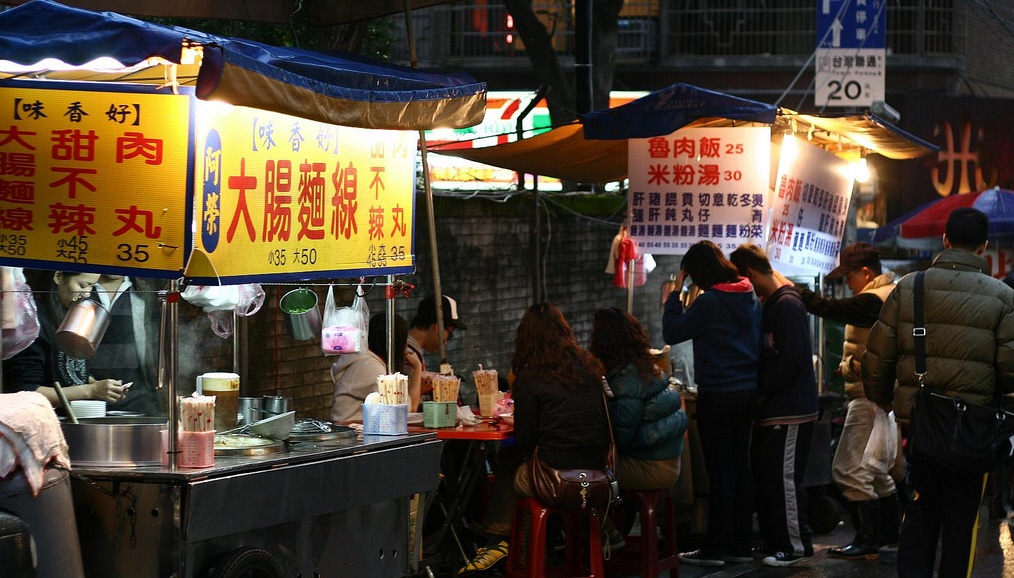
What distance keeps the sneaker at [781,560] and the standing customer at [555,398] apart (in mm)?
2079

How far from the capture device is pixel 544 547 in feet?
24.5

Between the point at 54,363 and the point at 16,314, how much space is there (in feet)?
3.01

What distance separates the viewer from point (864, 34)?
1680cm

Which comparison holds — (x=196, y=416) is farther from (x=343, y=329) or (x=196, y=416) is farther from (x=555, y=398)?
(x=555, y=398)

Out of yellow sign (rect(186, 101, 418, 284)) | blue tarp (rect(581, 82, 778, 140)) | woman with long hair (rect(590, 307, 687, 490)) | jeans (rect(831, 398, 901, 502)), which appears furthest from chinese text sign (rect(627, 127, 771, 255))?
yellow sign (rect(186, 101, 418, 284))

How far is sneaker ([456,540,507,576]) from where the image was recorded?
821cm

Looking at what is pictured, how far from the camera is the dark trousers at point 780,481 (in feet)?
29.4

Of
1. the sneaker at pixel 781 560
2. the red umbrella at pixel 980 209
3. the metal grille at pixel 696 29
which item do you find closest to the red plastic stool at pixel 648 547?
the sneaker at pixel 781 560

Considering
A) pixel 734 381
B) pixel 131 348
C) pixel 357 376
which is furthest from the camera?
pixel 734 381

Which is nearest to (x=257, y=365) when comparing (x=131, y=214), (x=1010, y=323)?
(x=131, y=214)

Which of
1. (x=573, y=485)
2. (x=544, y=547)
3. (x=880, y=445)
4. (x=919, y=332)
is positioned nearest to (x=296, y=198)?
(x=573, y=485)

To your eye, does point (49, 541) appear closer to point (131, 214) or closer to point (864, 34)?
point (131, 214)

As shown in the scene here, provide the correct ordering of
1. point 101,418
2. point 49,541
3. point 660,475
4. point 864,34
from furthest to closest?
point 864,34, point 660,475, point 101,418, point 49,541

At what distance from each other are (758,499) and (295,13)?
4.45 m
